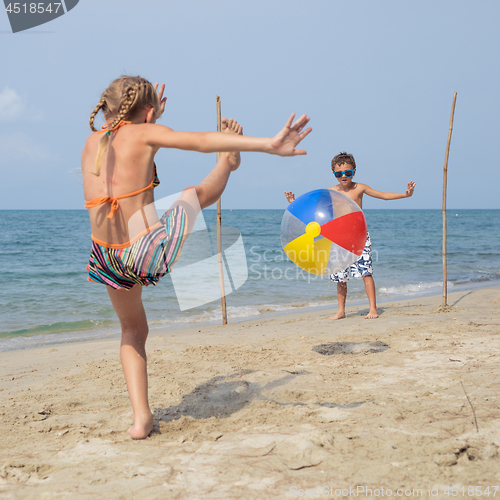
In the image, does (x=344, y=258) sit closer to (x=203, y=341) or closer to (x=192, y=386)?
(x=192, y=386)

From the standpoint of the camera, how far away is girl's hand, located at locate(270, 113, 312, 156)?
6.38 ft

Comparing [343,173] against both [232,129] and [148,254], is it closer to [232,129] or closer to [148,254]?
[232,129]

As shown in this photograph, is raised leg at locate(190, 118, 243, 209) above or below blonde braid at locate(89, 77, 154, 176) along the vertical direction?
below

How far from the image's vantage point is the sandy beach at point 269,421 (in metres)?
1.86

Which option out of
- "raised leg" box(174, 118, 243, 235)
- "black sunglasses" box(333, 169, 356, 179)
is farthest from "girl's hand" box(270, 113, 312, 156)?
"black sunglasses" box(333, 169, 356, 179)

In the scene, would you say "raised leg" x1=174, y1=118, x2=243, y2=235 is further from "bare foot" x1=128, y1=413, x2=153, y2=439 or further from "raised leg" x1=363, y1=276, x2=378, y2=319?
"raised leg" x1=363, y1=276, x2=378, y2=319

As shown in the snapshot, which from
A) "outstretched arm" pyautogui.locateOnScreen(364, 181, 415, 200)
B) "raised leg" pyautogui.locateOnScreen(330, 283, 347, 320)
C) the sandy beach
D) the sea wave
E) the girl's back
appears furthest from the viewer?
the sea wave

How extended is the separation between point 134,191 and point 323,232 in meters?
1.93

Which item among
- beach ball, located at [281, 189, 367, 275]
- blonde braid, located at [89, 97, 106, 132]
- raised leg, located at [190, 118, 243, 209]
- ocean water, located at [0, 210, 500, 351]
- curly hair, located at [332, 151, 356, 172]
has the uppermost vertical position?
blonde braid, located at [89, 97, 106, 132]

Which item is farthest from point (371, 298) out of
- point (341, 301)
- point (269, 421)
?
point (269, 421)

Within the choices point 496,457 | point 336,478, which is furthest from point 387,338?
point 336,478

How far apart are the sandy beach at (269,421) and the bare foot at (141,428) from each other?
0.14 ft

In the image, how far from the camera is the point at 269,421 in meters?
2.50

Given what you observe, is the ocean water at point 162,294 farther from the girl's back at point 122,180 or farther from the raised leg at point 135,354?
the girl's back at point 122,180
